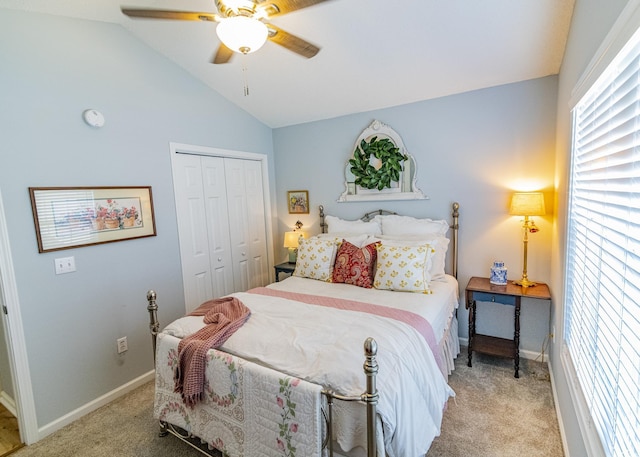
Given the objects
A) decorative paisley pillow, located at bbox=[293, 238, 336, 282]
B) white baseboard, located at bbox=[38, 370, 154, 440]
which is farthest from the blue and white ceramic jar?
white baseboard, located at bbox=[38, 370, 154, 440]

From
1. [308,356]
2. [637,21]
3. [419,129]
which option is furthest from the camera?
[419,129]

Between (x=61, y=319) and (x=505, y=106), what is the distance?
3914mm

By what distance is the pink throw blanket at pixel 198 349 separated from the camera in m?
1.72

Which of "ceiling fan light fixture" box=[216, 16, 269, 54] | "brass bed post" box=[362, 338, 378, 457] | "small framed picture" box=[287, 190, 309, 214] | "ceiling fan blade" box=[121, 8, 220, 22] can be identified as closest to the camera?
"brass bed post" box=[362, 338, 378, 457]

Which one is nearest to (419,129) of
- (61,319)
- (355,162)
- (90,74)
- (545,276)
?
(355,162)

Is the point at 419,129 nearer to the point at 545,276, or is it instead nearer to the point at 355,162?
the point at 355,162

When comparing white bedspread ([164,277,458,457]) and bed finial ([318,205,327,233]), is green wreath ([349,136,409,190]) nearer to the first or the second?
bed finial ([318,205,327,233])

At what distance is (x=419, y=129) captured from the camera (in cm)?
323

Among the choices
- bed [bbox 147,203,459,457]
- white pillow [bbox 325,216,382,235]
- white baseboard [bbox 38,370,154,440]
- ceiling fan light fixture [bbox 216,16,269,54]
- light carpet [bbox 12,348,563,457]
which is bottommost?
light carpet [bbox 12,348,563,457]

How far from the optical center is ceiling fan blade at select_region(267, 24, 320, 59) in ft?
5.74

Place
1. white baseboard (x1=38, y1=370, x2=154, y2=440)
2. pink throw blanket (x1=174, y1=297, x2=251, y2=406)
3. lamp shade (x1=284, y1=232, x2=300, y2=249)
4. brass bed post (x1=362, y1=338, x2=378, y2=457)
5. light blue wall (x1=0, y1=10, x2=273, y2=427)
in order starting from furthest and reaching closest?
1. lamp shade (x1=284, y1=232, x2=300, y2=249)
2. white baseboard (x1=38, y1=370, x2=154, y2=440)
3. light blue wall (x1=0, y1=10, x2=273, y2=427)
4. pink throw blanket (x1=174, y1=297, x2=251, y2=406)
5. brass bed post (x1=362, y1=338, x2=378, y2=457)

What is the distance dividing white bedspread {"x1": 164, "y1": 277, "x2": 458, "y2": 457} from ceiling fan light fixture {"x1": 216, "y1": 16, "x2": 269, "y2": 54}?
1.54 m

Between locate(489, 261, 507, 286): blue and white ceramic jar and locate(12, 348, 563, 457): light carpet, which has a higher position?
locate(489, 261, 507, 286): blue and white ceramic jar

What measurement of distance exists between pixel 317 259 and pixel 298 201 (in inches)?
49.3
